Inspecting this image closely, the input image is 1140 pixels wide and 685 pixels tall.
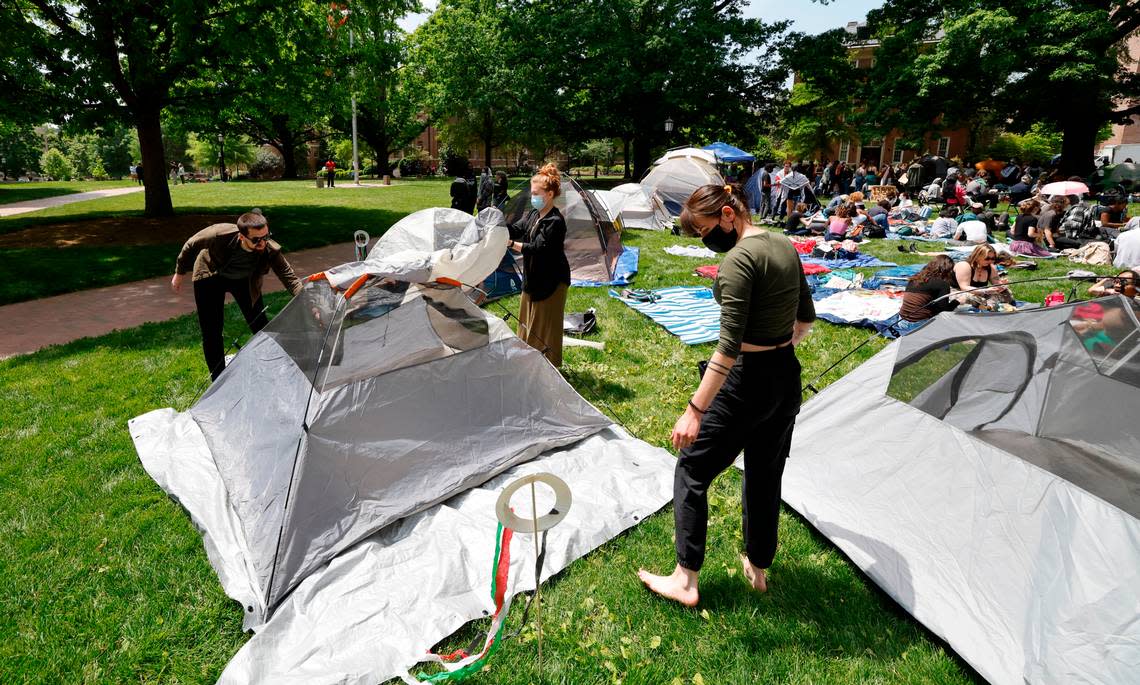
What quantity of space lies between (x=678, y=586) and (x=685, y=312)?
16.9 feet

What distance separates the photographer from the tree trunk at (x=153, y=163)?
1202 cm

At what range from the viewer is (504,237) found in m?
4.89

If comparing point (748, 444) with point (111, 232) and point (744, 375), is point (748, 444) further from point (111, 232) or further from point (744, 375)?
point (111, 232)

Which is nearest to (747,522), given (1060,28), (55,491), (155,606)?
(155,606)

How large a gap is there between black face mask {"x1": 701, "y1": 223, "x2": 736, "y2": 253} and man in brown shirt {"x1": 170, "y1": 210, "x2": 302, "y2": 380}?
3.26m

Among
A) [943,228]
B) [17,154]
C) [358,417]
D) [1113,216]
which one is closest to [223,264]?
[358,417]

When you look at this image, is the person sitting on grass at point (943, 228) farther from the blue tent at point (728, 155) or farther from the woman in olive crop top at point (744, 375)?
the woman in olive crop top at point (744, 375)

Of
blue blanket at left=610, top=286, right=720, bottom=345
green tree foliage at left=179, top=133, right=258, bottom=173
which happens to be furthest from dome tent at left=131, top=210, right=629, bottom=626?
green tree foliage at left=179, top=133, right=258, bottom=173

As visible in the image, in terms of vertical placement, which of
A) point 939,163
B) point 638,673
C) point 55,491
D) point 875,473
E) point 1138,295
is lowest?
point 638,673

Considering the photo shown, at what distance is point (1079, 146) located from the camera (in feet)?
68.6

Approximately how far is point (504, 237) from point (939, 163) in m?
21.0

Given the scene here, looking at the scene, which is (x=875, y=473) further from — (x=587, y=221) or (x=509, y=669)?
(x=587, y=221)

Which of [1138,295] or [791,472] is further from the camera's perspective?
[1138,295]

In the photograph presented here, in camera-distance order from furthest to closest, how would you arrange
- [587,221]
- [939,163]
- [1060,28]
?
[939,163]
[1060,28]
[587,221]
